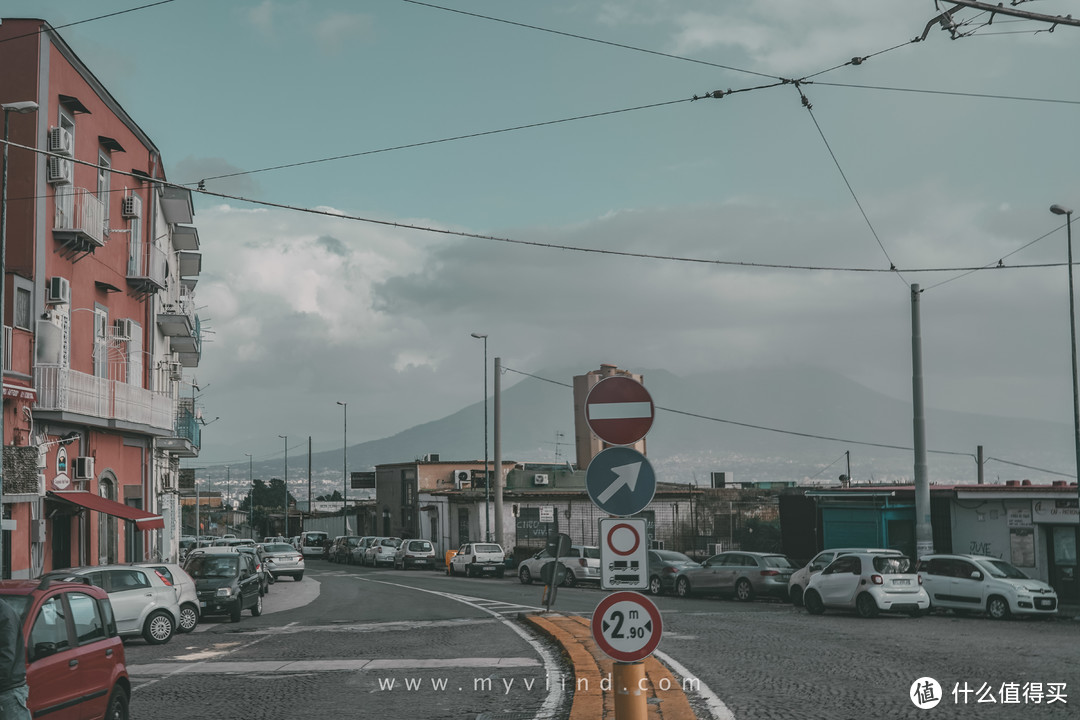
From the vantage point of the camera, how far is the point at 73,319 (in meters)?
28.8

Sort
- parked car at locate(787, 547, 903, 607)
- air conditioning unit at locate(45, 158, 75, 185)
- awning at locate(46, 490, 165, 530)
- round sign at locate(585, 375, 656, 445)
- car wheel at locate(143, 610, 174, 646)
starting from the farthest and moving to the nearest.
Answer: parked car at locate(787, 547, 903, 607)
air conditioning unit at locate(45, 158, 75, 185)
awning at locate(46, 490, 165, 530)
car wheel at locate(143, 610, 174, 646)
round sign at locate(585, 375, 656, 445)

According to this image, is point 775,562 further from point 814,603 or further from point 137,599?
point 137,599

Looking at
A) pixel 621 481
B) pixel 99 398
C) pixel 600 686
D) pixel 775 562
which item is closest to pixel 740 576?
pixel 775 562

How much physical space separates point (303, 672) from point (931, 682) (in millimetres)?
8044

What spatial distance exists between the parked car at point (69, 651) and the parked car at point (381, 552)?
2053 inches

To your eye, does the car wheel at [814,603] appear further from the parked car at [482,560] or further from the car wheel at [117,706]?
the parked car at [482,560]

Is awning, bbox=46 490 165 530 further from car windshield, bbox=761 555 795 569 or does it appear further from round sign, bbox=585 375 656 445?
round sign, bbox=585 375 656 445

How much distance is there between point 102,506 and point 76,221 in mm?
7518

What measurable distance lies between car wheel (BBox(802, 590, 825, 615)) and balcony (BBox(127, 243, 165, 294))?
22272mm

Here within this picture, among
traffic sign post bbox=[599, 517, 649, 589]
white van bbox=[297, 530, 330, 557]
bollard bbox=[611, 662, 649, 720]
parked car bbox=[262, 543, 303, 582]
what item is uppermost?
traffic sign post bbox=[599, 517, 649, 589]

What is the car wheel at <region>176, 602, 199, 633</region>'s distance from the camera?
21375 mm

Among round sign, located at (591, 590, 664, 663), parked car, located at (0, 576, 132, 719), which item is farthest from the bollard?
parked car, located at (0, 576, 132, 719)

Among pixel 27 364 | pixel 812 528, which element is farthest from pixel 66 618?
pixel 812 528

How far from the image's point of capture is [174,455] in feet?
151
